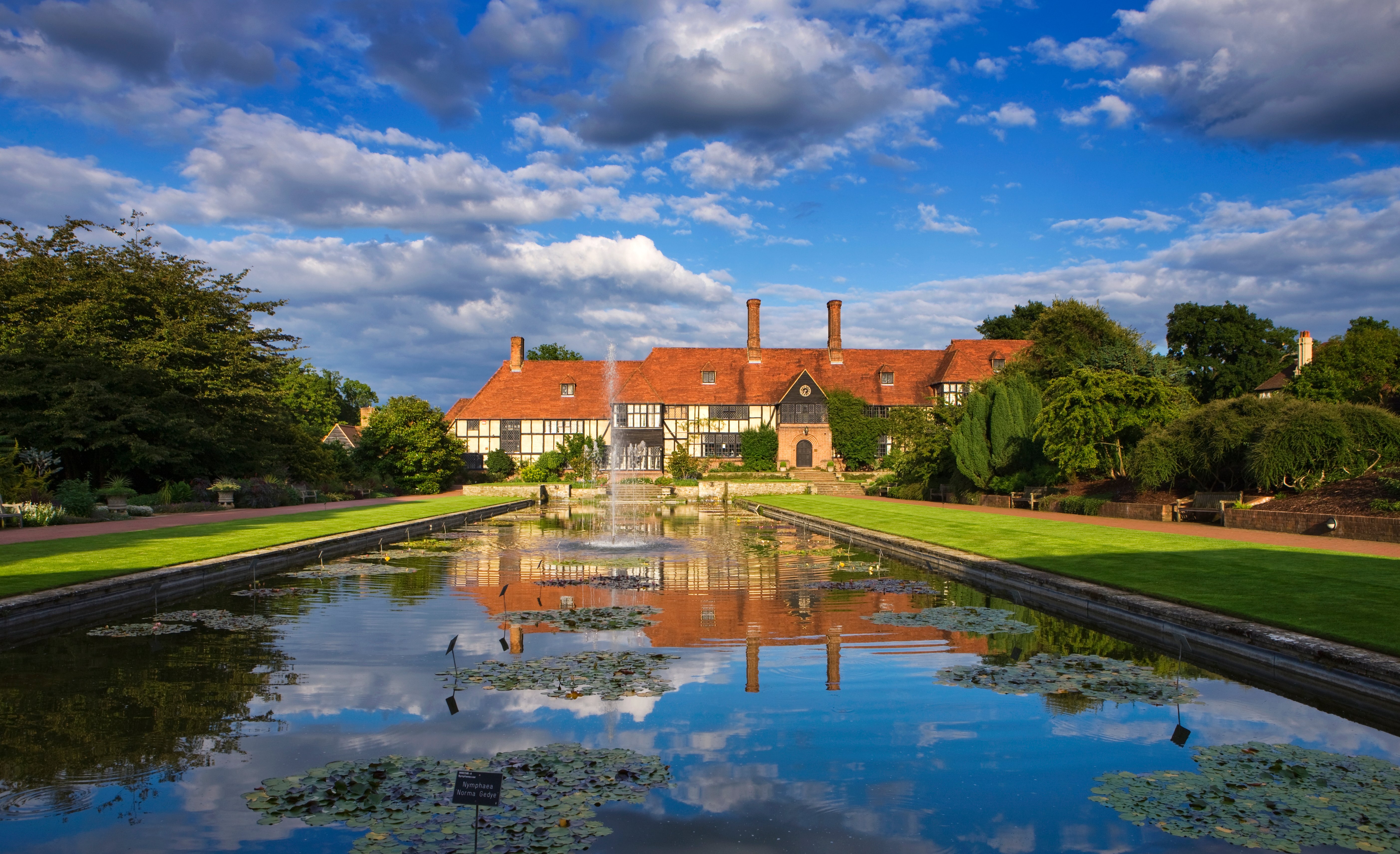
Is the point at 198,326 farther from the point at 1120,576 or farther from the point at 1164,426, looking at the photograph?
the point at 1164,426

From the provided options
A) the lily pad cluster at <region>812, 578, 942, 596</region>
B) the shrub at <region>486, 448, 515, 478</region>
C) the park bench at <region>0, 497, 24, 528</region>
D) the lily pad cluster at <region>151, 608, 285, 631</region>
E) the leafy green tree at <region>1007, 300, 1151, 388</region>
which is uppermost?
the leafy green tree at <region>1007, 300, 1151, 388</region>

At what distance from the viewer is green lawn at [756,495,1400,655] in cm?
866

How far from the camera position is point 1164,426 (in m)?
27.0

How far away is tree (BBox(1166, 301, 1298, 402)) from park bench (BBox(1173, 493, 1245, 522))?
41607 millimetres

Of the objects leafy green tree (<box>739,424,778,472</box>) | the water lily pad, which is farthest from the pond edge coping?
leafy green tree (<box>739,424,778,472</box>)

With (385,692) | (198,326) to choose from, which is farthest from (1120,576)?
(198,326)

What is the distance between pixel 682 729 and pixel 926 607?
6.08 metres

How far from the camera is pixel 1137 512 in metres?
23.9

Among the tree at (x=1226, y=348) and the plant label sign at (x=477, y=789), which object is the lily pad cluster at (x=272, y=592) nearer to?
the plant label sign at (x=477, y=789)

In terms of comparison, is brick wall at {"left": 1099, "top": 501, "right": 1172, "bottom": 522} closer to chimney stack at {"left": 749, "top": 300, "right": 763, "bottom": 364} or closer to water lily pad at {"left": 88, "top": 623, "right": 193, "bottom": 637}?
water lily pad at {"left": 88, "top": 623, "right": 193, "bottom": 637}

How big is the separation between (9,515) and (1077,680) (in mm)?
23607

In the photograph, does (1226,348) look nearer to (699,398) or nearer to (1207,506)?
(699,398)

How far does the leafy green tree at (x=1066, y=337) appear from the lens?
143 ft

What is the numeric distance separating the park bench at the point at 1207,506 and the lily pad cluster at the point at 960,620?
45.4 feet
